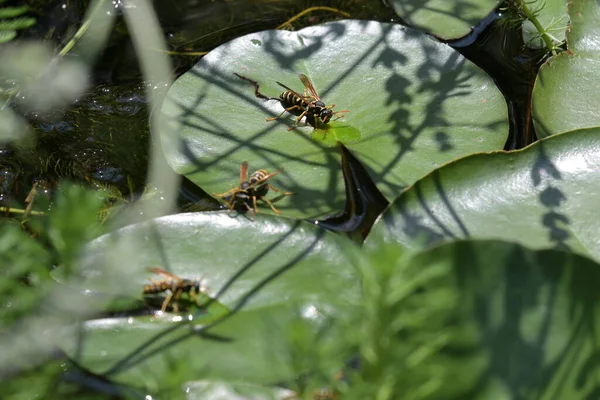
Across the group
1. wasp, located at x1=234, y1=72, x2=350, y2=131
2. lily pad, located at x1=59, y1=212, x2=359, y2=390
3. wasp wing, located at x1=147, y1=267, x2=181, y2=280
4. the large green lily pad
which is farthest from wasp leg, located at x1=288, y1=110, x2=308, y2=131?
the large green lily pad

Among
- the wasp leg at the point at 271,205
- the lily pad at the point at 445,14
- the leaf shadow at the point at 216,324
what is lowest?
the leaf shadow at the point at 216,324

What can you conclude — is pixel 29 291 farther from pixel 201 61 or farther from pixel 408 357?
pixel 201 61

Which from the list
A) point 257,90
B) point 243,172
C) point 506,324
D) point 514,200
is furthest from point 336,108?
point 506,324

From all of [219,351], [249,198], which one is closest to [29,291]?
[219,351]

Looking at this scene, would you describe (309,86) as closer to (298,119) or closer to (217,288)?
(298,119)

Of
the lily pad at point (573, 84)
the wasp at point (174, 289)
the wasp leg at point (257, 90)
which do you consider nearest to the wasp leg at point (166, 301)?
the wasp at point (174, 289)

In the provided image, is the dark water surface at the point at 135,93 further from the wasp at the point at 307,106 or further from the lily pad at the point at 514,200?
the lily pad at the point at 514,200

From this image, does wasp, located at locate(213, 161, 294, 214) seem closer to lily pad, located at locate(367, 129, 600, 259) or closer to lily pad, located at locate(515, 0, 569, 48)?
lily pad, located at locate(367, 129, 600, 259)
